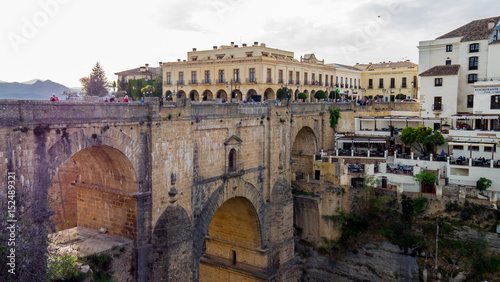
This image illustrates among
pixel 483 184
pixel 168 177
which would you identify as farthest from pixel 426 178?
pixel 168 177

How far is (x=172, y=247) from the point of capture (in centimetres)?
1762

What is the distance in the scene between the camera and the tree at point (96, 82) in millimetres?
57500

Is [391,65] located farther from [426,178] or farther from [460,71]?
[426,178]

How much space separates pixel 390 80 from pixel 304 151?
30035 millimetres

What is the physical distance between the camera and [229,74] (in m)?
46.8

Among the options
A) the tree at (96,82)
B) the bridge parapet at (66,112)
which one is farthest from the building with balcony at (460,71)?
the tree at (96,82)

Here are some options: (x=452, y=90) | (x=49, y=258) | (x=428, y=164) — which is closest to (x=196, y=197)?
(x=49, y=258)

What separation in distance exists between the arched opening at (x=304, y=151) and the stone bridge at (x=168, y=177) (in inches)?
268

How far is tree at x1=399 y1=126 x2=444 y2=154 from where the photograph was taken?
3206 centimetres

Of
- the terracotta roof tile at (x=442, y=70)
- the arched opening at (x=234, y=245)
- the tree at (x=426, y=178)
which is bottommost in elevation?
the arched opening at (x=234, y=245)

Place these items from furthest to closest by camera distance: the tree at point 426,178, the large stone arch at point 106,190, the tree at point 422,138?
the tree at point 422,138 → the tree at point 426,178 → the large stone arch at point 106,190

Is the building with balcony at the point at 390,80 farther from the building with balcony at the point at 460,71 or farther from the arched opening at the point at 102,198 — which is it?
the arched opening at the point at 102,198

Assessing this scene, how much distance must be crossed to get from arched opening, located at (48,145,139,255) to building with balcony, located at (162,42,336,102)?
86.6ft

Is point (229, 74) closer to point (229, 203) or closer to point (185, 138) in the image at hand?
point (229, 203)
